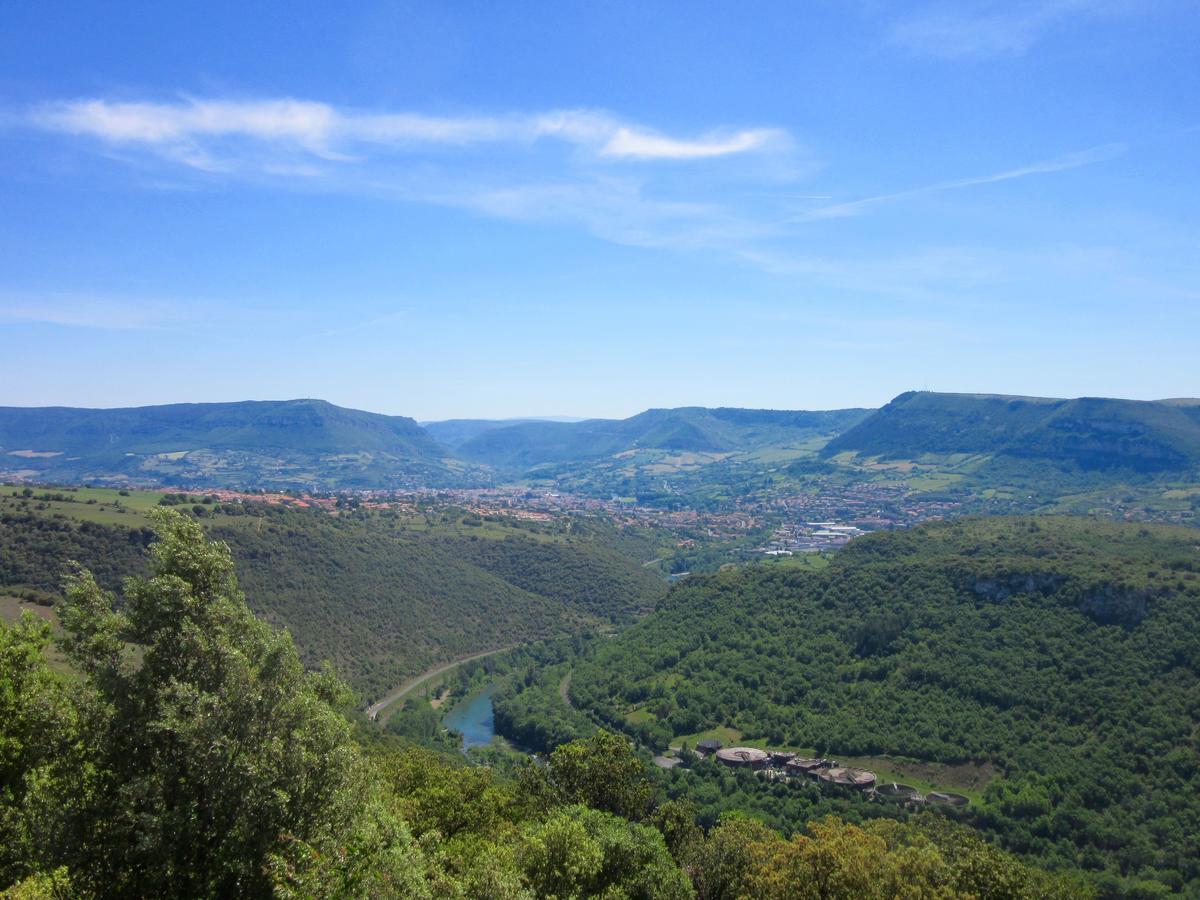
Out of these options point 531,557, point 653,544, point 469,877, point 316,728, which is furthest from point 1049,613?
point 653,544

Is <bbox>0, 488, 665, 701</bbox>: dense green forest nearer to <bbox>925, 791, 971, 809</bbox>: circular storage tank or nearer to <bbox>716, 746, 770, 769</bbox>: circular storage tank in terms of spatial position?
<bbox>716, 746, 770, 769</bbox>: circular storage tank

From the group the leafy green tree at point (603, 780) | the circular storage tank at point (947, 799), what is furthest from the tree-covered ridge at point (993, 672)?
the leafy green tree at point (603, 780)

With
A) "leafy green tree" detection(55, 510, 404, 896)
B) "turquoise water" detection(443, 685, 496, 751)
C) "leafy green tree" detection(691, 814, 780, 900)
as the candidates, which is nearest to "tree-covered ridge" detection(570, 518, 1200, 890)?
"turquoise water" detection(443, 685, 496, 751)

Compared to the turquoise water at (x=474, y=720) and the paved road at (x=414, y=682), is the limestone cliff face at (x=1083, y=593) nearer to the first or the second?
the turquoise water at (x=474, y=720)

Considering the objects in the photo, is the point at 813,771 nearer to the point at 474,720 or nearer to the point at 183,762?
the point at 474,720

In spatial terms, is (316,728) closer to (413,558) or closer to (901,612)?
(901,612)

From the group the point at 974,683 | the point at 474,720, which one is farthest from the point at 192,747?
the point at 474,720
